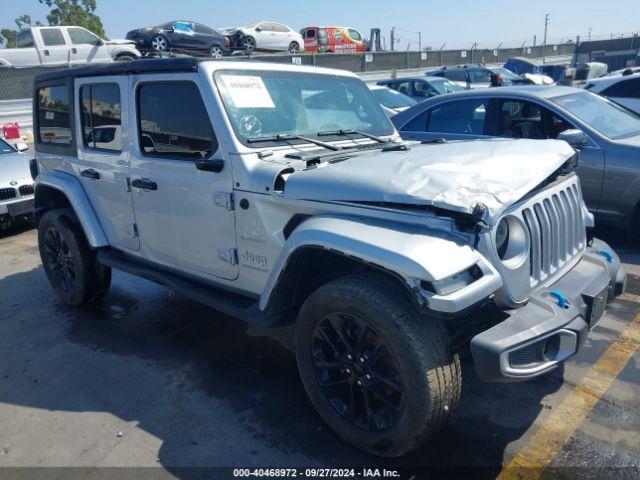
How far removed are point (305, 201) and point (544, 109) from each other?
3926 mm

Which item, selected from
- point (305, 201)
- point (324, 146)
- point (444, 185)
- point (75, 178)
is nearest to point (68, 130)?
point (75, 178)

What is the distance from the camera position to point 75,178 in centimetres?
444

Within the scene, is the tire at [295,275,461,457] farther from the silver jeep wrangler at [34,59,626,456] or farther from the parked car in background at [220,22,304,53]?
the parked car in background at [220,22,304,53]

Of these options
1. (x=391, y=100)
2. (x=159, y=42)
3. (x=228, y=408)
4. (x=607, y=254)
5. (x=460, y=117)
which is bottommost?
(x=228, y=408)

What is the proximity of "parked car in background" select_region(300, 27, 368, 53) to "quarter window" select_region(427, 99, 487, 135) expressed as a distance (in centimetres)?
2119

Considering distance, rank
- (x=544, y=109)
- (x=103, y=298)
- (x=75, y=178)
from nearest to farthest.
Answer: (x=75, y=178) < (x=103, y=298) < (x=544, y=109)

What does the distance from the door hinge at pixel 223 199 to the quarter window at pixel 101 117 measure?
117cm

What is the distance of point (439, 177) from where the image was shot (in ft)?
8.37

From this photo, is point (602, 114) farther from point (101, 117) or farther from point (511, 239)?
point (101, 117)

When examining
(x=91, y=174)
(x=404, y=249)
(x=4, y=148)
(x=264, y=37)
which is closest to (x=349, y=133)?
(x=404, y=249)

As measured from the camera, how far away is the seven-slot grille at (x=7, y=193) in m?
7.08

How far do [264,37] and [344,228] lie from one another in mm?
21441

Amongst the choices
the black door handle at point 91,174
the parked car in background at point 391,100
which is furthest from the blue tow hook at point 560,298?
the parked car in background at point 391,100

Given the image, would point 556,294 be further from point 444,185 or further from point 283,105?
point 283,105
